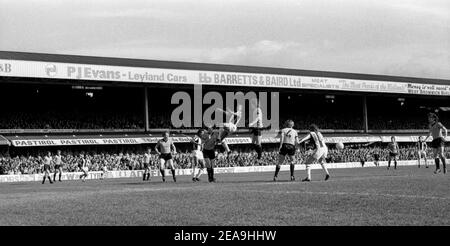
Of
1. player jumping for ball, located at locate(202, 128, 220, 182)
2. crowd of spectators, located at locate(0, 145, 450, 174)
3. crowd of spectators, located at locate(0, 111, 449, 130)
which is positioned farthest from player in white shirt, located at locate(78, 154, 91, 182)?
player jumping for ball, located at locate(202, 128, 220, 182)

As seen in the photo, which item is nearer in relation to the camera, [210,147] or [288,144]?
[288,144]

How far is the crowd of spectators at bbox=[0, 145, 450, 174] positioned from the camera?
1713 inches

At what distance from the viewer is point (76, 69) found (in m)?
50.5

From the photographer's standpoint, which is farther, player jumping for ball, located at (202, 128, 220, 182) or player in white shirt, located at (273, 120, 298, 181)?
player jumping for ball, located at (202, 128, 220, 182)

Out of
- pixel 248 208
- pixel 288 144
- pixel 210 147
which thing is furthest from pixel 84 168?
pixel 248 208

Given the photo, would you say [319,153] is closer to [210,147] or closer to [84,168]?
[210,147]

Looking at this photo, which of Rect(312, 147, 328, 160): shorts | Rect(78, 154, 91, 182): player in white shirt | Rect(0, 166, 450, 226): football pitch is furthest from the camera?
Rect(78, 154, 91, 182): player in white shirt

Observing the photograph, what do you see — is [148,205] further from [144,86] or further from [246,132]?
[246,132]

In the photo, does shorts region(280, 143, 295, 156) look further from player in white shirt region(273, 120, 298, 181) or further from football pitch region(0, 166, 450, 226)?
football pitch region(0, 166, 450, 226)

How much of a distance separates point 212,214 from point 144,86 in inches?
1771

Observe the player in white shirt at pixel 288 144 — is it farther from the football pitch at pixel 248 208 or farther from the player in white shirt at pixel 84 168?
the player in white shirt at pixel 84 168

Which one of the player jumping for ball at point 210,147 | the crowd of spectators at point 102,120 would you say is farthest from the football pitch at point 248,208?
the crowd of spectators at point 102,120

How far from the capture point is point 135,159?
4788 cm
